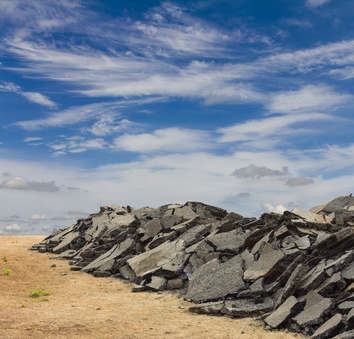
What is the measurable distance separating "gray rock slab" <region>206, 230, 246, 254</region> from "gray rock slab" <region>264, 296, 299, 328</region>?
414 centimetres

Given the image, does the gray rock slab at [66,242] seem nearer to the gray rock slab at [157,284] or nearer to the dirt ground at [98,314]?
the dirt ground at [98,314]

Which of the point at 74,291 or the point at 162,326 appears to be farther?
the point at 74,291

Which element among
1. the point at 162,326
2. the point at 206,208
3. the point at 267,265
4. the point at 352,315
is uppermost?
the point at 206,208

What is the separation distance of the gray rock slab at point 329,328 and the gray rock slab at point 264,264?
307cm

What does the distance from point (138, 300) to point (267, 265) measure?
4500 mm

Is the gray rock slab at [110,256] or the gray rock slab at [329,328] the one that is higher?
the gray rock slab at [110,256]

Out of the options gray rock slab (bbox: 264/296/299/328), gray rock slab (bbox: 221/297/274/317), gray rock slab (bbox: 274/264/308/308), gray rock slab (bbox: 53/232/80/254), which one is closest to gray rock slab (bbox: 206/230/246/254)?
gray rock slab (bbox: 221/297/274/317)

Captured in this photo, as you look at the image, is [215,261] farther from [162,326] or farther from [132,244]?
[132,244]

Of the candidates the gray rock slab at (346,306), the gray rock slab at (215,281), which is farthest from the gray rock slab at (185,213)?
the gray rock slab at (346,306)

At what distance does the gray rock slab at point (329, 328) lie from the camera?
7.94 meters

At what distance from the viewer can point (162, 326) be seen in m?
9.53

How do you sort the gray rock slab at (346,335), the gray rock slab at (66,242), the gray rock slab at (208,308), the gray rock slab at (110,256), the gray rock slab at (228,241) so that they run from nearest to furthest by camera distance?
the gray rock slab at (346,335) → the gray rock slab at (208,308) → the gray rock slab at (228,241) → the gray rock slab at (110,256) → the gray rock slab at (66,242)

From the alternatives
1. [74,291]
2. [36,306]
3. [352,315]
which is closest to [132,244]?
[74,291]

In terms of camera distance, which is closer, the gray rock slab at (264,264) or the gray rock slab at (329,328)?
the gray rock slab at (329,328)
